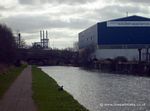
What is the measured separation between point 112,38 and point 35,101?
87398mm

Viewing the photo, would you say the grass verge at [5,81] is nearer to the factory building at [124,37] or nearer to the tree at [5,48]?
the tree at [5,48]

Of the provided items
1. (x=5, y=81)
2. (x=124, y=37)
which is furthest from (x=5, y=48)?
(x=124, y=37)

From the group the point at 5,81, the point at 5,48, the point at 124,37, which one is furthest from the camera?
the point at 124,37

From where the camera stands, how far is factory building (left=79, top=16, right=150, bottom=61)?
10988 cm

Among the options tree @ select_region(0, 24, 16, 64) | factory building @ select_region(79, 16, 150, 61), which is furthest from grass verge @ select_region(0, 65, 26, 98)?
factory building @ select_region(79, 16, 150, 61)

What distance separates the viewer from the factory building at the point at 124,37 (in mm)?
109875

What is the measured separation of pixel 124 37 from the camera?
110062 millimetres

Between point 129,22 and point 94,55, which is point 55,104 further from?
point 94,55

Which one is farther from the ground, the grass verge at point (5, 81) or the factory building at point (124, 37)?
the factory building at point (124, 37)

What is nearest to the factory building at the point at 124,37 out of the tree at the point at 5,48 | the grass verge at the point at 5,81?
the tree at the point at 5,48

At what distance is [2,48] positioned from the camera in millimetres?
71938

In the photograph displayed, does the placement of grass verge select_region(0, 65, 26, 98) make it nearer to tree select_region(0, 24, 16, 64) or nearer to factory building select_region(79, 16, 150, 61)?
tree select_region(0, 24, 16, 64)

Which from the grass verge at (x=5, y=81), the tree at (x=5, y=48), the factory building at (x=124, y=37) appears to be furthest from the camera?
the factory building at (x=124, y=37)

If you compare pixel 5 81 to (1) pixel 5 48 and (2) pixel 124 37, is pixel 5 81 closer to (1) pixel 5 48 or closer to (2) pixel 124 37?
(1) pixel 5 48
